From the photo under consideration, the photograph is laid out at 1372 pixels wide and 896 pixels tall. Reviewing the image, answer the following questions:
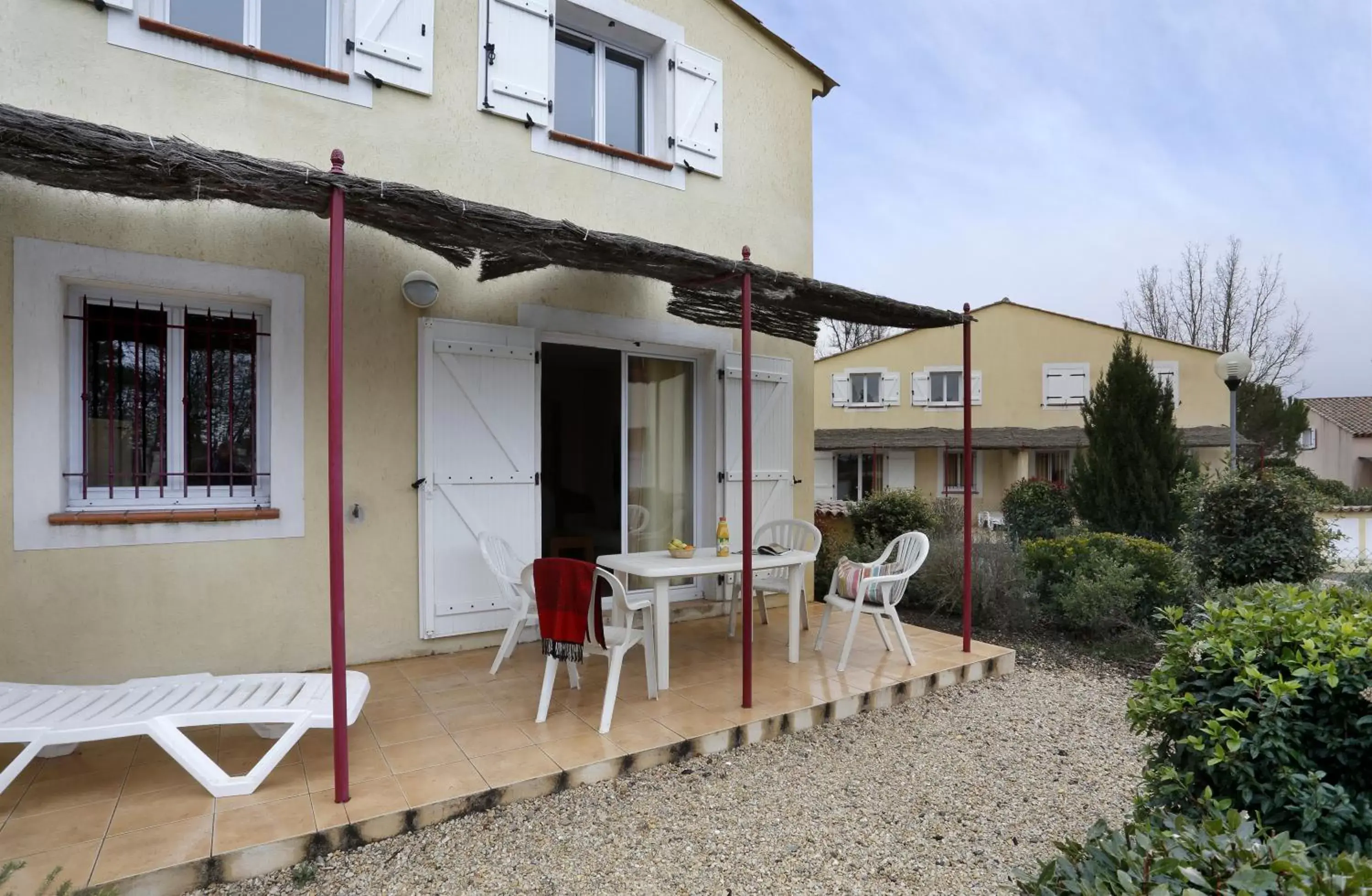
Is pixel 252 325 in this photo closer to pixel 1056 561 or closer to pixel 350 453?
pixel 350 453

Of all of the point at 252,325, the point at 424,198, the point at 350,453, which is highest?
the point at 424,198

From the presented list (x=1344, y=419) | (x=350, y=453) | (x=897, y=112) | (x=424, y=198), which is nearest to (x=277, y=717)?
(x=350, y=453)

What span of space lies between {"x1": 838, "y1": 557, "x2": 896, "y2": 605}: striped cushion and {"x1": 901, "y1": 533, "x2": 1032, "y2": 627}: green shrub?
2080 mm

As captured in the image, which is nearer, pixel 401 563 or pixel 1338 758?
pixel 1338 758

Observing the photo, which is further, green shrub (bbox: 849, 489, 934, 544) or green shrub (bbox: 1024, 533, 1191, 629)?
green shrub (bbox: 849, 489, 934, 544)

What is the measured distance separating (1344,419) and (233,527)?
42222 millimetres

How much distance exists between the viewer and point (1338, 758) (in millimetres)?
1904

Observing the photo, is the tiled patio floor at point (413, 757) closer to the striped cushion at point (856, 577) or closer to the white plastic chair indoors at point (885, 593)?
the white plastic chair indoors at point (885, 593)

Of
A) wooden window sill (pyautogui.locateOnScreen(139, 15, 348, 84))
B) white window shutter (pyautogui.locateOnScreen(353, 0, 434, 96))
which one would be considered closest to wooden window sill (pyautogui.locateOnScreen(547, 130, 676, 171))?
white window shutter (pyautogui.locateOnScreen(353, 0, 434, 96))

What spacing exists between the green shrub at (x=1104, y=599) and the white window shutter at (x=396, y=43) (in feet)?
20.5

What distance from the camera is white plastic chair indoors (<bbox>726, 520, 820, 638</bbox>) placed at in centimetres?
525

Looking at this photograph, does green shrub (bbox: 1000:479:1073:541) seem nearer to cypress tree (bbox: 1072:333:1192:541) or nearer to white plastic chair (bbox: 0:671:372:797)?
cypress tree (bbox: 1072:333:1192:541)

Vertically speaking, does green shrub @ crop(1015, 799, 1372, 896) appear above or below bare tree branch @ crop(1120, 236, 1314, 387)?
below

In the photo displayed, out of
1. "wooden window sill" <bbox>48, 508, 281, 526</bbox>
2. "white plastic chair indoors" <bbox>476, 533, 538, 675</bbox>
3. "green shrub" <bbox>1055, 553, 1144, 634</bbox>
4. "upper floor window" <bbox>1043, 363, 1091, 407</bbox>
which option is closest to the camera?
"wooden window sill" <bbox>48, 508, 281, 526</bbox>
